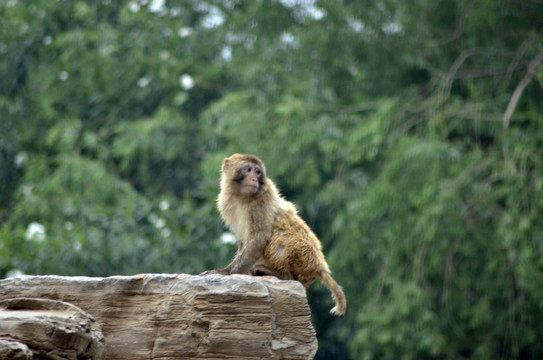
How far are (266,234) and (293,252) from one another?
1.01ft

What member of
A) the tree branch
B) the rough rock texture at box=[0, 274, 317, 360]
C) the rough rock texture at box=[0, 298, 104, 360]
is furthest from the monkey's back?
the tree branch

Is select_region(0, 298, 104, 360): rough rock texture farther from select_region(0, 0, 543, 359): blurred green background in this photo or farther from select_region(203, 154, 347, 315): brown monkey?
select_region(0, 0, 543, 359): blurred green background

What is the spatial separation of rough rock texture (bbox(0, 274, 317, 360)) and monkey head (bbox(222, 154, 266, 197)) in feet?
3.61

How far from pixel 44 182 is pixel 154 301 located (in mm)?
10600

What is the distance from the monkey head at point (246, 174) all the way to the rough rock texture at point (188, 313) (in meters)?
1.10

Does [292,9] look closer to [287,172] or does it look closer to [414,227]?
[287,172]

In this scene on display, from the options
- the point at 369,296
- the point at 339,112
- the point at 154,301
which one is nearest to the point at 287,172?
the point at 339,112

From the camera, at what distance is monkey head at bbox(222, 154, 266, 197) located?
7148 mm

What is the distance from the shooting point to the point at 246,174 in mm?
7227

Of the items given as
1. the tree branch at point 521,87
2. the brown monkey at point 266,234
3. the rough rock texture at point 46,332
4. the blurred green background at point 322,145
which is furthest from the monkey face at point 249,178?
the tree branch at point 521,87

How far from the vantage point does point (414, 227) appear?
40.2ft

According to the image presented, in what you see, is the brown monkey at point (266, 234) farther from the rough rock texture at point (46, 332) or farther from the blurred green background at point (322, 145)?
the blurred green background at point (322, 145)

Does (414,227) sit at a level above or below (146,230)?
above

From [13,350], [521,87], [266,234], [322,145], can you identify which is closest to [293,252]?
[266,234]
